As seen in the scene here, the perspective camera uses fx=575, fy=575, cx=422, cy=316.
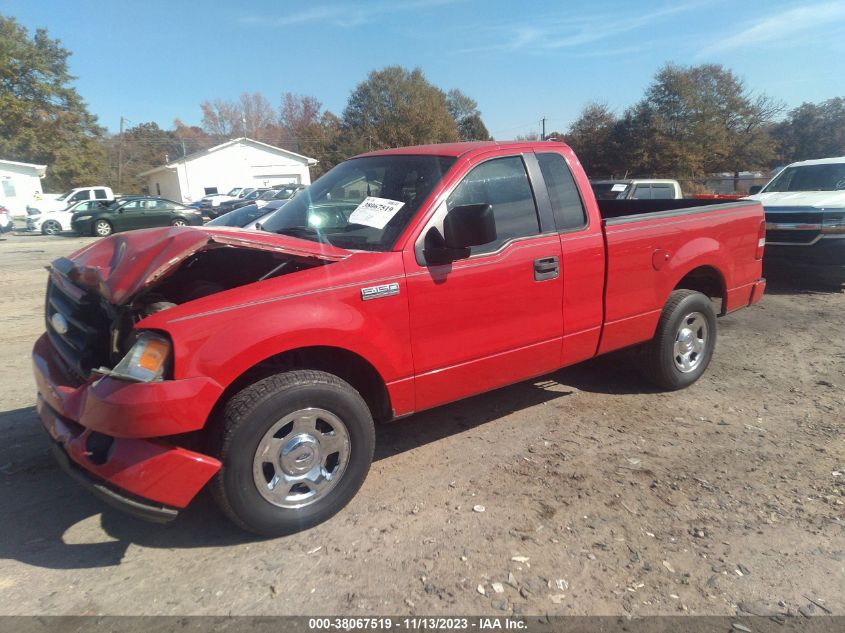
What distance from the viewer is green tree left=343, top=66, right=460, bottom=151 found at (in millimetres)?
52719

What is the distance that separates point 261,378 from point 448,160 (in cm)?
177

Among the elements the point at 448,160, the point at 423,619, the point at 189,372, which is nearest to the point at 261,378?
the point at 189,372

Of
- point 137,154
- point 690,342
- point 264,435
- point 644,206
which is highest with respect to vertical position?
point 137,154

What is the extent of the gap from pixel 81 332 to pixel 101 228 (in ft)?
75.2

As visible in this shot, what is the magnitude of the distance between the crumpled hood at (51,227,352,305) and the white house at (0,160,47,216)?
44366 mm

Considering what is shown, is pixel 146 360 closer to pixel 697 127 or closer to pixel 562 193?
pixel 562 193

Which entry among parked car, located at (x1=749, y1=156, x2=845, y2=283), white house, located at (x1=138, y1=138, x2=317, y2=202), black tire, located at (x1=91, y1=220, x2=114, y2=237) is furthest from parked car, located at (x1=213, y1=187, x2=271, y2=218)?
parked car, located at (x1=749, y1=156, x2=845, y2=283)

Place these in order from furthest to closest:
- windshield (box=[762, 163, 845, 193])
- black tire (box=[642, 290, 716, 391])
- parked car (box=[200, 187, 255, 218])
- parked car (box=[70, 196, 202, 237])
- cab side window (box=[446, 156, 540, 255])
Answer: parked car (box=[200, 187, 255, 218]), parked car (box=[70, 196, 202, 237]), windshield (box=[762, 163, 845, 193]), black tire (box=[642, 290, 716, 391]), cab side window (box=[446, 156, 540, 255])

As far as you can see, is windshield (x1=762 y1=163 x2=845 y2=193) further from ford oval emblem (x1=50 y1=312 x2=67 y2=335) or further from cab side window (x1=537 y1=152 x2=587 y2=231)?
ford oval emblem (x1=50 y1=312 x2=67 y2=335)

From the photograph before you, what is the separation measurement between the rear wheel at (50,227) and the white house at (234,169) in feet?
67.9

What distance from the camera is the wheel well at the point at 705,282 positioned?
5012 millimetres

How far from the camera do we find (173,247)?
281 cm

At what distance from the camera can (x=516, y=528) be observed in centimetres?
307

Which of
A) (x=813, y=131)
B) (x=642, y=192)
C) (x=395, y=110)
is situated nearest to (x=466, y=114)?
(x=395, y=110)
